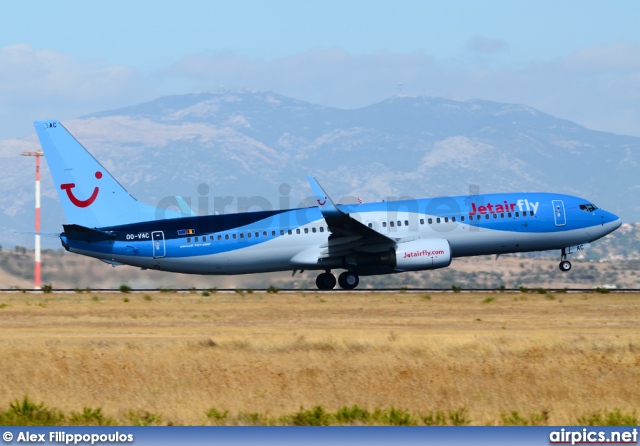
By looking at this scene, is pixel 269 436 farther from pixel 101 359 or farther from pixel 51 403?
pixel 101 359

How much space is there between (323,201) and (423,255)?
4.84m

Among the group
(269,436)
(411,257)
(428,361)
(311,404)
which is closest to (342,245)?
(411,257)

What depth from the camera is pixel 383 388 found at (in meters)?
21.3

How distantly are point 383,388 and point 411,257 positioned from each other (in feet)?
81.8

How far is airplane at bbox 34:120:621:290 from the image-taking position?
150ft

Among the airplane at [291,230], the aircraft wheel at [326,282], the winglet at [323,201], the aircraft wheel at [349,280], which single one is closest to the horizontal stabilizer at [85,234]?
the airplane at [291,230]

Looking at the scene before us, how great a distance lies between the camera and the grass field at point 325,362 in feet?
66.3

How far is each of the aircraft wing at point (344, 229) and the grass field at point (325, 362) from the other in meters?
7.63

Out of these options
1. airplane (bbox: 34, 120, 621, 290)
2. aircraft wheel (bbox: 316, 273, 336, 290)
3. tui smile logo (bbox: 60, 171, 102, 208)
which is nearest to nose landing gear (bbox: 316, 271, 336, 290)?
aircraft wheel (bbox: 316, 273, 336, 290)

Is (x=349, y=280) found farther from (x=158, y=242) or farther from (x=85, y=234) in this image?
(x=85, y=234)

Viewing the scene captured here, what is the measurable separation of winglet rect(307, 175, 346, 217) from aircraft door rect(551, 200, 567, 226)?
397 inches

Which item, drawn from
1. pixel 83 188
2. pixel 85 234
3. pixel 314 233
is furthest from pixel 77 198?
pixel 314 233

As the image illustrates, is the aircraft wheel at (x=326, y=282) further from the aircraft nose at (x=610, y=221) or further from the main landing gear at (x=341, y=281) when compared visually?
the aircraft nose at (x=610, y=221)

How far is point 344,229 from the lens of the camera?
152ft
